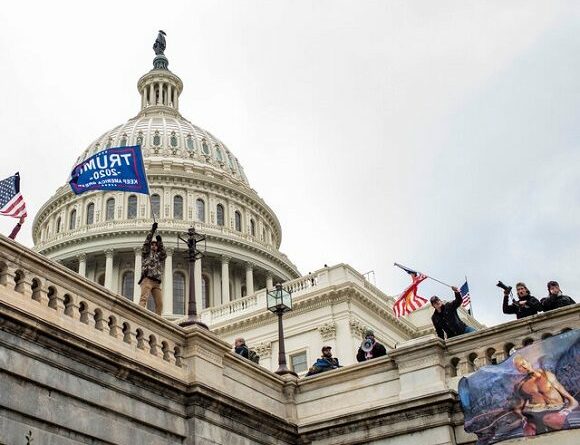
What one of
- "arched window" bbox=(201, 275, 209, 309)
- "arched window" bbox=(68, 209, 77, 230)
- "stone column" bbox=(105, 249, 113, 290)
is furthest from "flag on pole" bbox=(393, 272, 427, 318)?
"arched window" bbox=(68, 209, 77, 230)

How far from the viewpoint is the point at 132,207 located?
294ft

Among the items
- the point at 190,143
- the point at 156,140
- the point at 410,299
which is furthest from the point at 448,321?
the point at 190,143

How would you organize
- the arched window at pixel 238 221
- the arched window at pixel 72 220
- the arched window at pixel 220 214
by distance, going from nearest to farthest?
the arched window at pixel 72 220 < the arched window at pixel 220 214 < the arched window at pixel 238 221

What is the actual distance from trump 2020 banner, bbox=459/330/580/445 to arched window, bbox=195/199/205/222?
243 feet

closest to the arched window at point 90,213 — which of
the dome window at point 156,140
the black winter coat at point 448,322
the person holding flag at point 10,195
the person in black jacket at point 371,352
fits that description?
the dome window at point 156,140

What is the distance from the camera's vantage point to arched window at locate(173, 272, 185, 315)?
80.2 meters

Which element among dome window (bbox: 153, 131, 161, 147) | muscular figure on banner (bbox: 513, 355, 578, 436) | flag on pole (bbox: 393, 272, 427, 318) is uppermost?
dome window (bbox: 153, 131, 161, 147)

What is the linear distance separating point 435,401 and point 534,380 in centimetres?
237

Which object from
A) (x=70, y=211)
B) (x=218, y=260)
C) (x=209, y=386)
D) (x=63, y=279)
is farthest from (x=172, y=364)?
(x=70, y=211)

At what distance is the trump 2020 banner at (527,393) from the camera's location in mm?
16750

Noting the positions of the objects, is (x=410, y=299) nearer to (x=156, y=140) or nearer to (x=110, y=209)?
(x=110, y=209)

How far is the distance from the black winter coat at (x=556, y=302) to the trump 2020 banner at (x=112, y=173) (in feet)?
33.4

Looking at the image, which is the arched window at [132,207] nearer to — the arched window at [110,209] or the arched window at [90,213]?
the arched window at [110,209]

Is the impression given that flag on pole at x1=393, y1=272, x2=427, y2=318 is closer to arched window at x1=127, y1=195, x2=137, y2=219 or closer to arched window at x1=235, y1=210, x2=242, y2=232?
arched window at x1=127, y1=195, x2=137, y2=219
